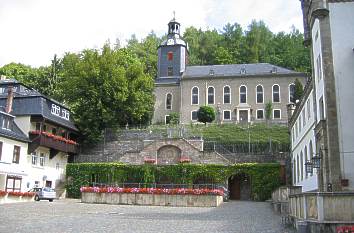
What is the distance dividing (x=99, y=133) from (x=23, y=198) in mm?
15028

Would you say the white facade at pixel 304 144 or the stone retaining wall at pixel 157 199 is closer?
the white facade at pixel 304 144

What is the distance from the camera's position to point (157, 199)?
2845 centimetres

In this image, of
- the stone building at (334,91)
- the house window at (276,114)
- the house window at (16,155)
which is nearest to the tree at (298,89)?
the house window at (276,114)

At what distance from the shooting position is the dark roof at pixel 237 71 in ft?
205

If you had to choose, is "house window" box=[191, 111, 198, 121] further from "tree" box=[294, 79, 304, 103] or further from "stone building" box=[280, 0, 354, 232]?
"stone building" box=[280, 0, 354, 232]

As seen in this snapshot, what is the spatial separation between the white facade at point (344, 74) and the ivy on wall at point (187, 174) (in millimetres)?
17825

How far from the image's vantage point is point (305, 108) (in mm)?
29172

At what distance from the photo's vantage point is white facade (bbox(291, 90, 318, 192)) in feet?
85.1

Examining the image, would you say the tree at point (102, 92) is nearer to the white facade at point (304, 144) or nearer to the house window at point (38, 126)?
the house window at point (38, 126)

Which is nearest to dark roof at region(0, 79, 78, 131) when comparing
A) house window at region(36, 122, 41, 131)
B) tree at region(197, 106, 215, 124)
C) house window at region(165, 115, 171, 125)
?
house window at region(36, 122, 41, 131)

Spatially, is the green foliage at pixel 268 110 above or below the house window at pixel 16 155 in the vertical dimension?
above

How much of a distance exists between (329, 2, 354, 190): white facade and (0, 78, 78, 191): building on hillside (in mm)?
25872

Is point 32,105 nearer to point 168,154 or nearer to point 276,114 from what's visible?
point 168,154

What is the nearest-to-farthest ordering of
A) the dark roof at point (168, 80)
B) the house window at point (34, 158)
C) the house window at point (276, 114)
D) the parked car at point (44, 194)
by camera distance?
the parked car at point (44, 194) < the house window at point (34, 158) < the house window at point (276, 114) < the dark roof at point (168, 80)
